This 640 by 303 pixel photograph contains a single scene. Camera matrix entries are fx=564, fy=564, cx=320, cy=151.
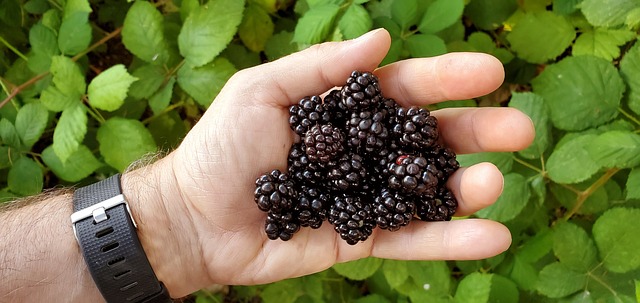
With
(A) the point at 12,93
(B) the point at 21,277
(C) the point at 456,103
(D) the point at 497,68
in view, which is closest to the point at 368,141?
(D) the point at 497,68

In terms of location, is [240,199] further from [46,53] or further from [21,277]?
[46,53]

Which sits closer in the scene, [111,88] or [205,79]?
[111,88]

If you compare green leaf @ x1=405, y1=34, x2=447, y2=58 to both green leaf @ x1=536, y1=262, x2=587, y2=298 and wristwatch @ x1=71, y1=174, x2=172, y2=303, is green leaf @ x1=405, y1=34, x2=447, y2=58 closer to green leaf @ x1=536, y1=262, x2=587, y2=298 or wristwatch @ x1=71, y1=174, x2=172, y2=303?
green leaf @ x1=536, y1=262, x2=587, y2=298

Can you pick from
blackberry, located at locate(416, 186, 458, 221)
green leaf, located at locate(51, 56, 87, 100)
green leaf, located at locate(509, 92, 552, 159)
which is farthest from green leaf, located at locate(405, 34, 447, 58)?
green leaf, located at locate(51, 56, 87, 100)

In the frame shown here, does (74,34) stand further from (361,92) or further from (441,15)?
(441,15)

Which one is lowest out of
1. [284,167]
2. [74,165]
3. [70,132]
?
[74,165]

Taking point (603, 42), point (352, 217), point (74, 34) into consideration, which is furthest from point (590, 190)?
point (74, 34)

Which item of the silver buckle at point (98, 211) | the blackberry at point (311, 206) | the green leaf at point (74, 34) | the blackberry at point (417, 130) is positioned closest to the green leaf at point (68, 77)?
the green leaf at point (74, 34)

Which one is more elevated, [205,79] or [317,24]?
[317,24]
